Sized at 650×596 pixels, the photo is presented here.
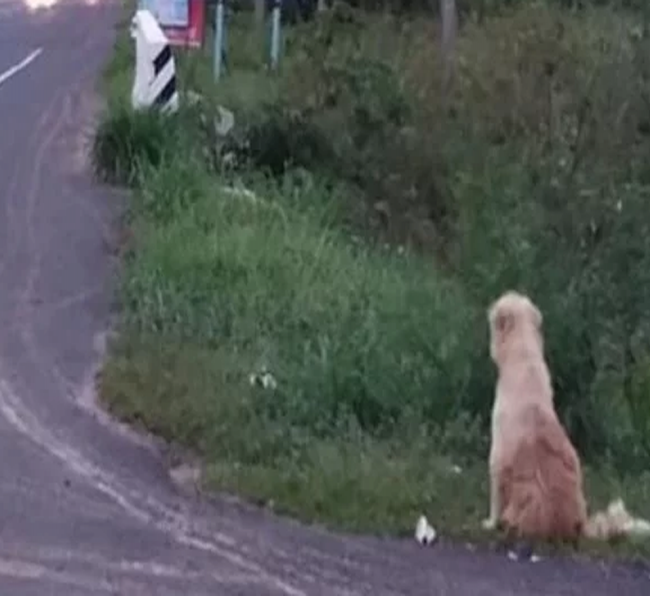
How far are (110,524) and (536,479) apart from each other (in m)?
1.68

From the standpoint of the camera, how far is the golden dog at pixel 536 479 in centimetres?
912

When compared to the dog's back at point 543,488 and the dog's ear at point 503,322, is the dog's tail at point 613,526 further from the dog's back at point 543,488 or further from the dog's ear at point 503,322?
the dog's ear at point 503,322

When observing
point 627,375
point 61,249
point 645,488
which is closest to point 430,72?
point 61,249

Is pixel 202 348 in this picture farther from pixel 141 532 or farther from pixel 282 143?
pixel 282 143

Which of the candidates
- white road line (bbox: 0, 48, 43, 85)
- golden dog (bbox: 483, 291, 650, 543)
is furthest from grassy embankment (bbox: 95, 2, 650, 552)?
white road line (bbox: 0, 48, 43, 85)

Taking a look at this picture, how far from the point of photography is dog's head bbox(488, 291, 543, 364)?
32.6 ft

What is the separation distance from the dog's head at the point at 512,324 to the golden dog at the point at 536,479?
12.5 inches

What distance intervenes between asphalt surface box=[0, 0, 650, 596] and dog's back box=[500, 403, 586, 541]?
0.20 metres

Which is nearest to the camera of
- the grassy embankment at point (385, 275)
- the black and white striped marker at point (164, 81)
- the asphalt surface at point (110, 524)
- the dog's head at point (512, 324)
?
the asphalt surface at point (110, 524)

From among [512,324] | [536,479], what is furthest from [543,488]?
[512,324]

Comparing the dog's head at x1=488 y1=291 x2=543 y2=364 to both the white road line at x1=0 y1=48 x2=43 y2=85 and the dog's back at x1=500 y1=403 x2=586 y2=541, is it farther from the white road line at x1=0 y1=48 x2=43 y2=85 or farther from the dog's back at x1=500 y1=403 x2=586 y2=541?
the white road line at x1=0 y1=48 x2=43 y2=85

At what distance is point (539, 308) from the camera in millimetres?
10906

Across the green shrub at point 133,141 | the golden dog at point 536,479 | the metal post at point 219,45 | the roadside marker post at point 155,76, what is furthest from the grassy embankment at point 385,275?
the metal post at point 219,45

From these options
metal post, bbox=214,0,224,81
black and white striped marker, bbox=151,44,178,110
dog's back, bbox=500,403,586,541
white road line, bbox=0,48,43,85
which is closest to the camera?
dog's back, bbox=500,403,586,541
